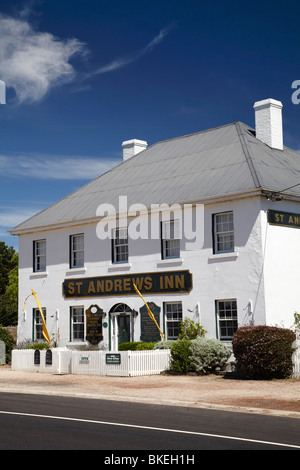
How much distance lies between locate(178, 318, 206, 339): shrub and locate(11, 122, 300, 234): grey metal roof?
485 cm

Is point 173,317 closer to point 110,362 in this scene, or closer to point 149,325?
point 149,325

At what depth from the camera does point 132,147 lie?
3291 centimetres

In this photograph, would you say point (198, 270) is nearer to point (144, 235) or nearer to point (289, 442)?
point (144, 235)

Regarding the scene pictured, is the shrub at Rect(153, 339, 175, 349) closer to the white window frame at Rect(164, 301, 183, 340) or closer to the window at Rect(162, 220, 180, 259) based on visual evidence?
the white window frame at Rect(164, 301, 183, 340)

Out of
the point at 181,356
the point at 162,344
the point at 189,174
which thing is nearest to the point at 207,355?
the point at 181,356

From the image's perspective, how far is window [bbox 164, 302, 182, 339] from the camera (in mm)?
25141

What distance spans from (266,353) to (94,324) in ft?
33.5

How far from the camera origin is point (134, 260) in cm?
2670

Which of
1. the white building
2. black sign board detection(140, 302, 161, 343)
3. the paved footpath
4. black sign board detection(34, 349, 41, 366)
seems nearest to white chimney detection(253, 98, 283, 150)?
the white building

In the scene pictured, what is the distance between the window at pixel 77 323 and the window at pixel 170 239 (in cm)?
553

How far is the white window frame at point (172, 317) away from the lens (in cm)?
2516

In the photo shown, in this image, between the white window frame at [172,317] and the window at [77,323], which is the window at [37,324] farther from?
the white window frame at [172,317]
